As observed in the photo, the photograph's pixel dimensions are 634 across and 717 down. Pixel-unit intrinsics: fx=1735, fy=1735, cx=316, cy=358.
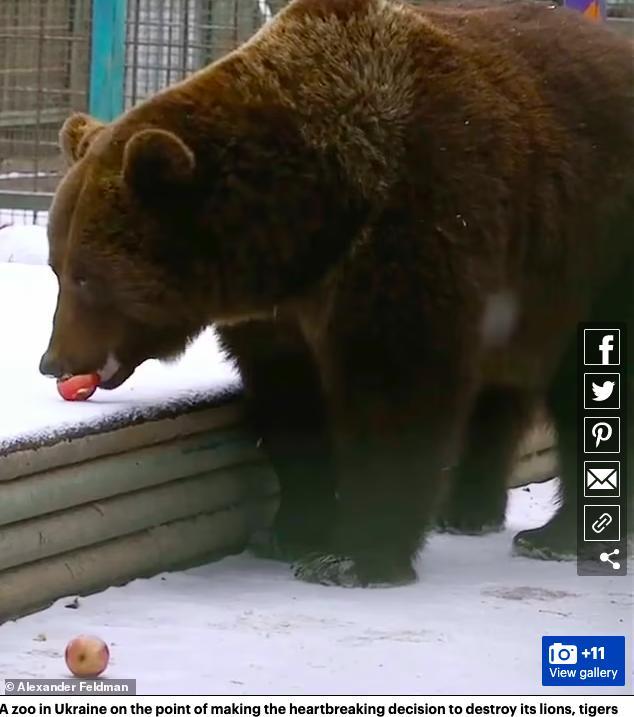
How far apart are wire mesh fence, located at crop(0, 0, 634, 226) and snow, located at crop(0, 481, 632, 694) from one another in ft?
17.2

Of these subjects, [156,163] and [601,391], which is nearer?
[156,163]

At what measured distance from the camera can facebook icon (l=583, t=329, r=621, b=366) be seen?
483 cm

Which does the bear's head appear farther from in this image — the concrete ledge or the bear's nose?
the concrete ledge

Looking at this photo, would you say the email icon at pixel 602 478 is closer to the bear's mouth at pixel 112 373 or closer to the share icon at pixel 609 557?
the share icon at pixel 609 557

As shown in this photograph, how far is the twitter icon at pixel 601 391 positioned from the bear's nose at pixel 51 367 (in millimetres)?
1468

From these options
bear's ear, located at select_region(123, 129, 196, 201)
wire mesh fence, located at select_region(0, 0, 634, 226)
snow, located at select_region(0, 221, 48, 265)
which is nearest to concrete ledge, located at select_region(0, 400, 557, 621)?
bear's ear, located at select_region(123, 129, 196, 201)

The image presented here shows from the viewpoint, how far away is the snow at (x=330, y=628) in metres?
3.54

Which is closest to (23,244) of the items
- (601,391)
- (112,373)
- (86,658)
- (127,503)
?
(112,373)

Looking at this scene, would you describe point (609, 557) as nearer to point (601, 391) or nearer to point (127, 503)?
point (601, 391)

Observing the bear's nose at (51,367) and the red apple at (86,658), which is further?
the bear's nose at (51,367)

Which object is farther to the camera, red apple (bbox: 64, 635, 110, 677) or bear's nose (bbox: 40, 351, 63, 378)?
bear's nose (bbox: 40, 351, 63, 378)

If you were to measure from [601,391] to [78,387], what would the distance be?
1499 millimetres

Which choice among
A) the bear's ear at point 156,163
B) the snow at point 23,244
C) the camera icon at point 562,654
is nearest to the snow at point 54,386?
the bear's ear at point 156,163

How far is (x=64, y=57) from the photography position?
979cm
